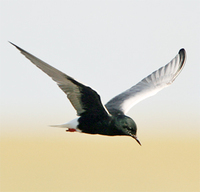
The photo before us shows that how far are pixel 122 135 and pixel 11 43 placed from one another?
197 cm

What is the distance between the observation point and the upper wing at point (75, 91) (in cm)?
509

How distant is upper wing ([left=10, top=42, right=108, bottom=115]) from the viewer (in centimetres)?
509

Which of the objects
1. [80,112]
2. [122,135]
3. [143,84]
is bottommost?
[122,135]

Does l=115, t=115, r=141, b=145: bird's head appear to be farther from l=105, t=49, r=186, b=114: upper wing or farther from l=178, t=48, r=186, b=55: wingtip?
l=178, t=48, r=186, b=55: wingtip

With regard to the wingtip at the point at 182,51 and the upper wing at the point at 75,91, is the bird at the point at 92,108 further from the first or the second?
the wingtip at the point at 182,51

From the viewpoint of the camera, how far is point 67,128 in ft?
20.3

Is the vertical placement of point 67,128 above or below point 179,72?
below

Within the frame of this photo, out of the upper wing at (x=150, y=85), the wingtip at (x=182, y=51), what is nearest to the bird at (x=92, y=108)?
the upper wing at (x=150, y=85)

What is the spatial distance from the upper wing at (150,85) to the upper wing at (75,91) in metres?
0.95

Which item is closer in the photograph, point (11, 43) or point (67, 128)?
point (11, 43)

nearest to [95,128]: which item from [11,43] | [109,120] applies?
[109,120]

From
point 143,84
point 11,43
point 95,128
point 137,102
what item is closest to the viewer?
point 11,43

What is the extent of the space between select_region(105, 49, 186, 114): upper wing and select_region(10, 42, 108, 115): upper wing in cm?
95

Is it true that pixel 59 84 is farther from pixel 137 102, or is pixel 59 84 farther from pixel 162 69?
pixel 162 69
